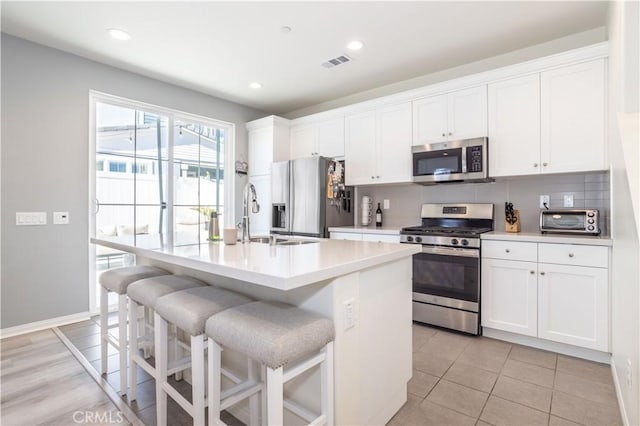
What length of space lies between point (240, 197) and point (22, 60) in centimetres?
266

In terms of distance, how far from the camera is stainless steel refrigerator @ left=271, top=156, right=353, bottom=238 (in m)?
3.87

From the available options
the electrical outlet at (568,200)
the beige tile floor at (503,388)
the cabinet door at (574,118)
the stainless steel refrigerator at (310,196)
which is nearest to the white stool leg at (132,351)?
the beige tile floor at (503,388)

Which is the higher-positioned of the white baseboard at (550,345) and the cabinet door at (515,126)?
the cabinet door at (515,126)

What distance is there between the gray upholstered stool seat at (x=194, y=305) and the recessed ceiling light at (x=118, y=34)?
2.48 meters

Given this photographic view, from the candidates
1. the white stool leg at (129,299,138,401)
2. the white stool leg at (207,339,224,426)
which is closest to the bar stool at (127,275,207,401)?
the white stool leg at (129,299,138,401)

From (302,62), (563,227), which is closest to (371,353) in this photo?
(563,227)

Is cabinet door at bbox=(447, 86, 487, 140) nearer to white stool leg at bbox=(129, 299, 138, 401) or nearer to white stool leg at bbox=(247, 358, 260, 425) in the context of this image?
white stool leg at bbox=(247, 358, 260, 425)

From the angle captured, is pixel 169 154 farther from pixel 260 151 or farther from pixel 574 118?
pixel 574 118

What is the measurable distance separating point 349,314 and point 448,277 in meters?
1.85

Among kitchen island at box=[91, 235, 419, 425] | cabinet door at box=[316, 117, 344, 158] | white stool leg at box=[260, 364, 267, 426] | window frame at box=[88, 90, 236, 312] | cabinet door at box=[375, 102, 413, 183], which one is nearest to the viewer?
kitchen island at box=[91, 235, 419, 425]

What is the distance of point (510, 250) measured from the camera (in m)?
2.68

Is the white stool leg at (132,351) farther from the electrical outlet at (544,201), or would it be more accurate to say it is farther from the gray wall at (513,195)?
the electrical outlet at (544,201)

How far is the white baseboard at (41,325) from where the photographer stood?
2861 mm

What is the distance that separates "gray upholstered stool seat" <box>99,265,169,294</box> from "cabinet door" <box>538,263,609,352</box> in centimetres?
290
